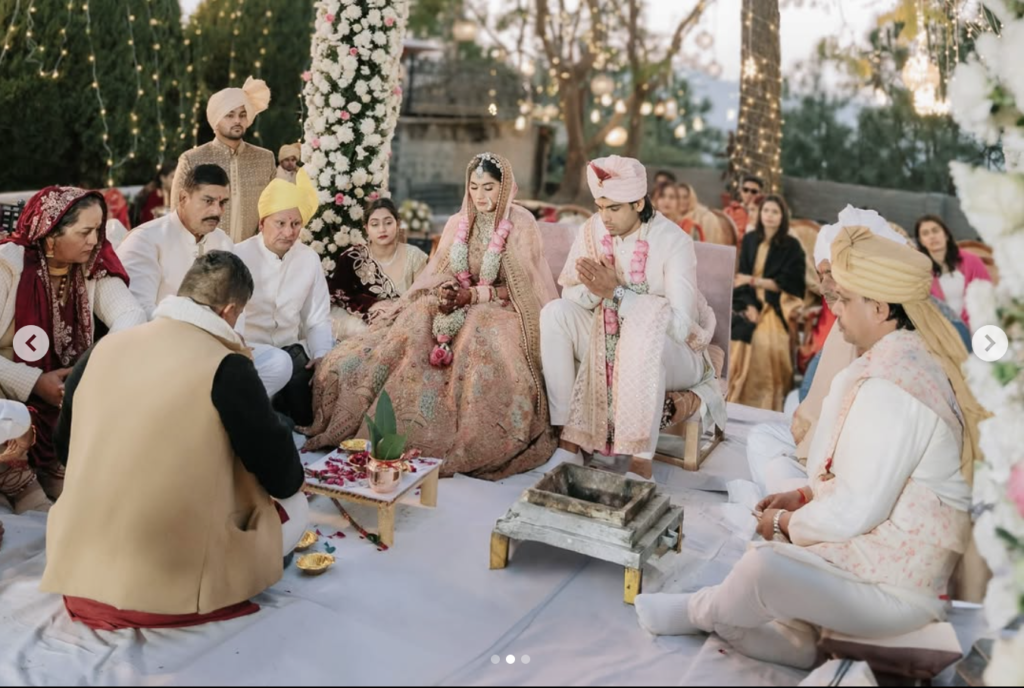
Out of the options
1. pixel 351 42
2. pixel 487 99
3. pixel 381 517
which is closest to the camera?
pixel 381 517

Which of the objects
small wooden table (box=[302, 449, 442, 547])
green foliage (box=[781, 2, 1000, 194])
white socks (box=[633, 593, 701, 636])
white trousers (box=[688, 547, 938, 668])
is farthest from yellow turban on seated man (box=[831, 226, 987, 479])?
green foliage (box=[781, 2, 1000, 194])

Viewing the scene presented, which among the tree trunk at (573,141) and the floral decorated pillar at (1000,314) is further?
the tree trunk at (573,141)

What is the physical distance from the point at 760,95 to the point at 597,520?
717 centimetres

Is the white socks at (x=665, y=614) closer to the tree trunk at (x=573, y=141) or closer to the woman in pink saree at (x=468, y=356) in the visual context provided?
the woman in pink saree at (x=468, y=356)

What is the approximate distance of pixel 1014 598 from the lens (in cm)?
210

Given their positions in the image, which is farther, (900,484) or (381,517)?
(381,517)

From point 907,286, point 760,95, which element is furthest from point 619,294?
point 760,95

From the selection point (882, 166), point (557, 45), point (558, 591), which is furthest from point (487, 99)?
point (558, 591)

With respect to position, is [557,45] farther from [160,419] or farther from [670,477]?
[160,419]

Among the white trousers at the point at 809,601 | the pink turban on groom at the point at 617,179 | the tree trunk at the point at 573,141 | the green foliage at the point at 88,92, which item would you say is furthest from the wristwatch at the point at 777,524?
the tree trunk at the point at 573,141

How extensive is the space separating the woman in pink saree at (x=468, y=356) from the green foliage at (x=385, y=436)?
0.81 m

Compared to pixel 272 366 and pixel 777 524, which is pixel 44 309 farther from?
pixel 777 524

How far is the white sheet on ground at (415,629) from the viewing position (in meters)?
3.01

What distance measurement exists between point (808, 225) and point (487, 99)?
1144cm
